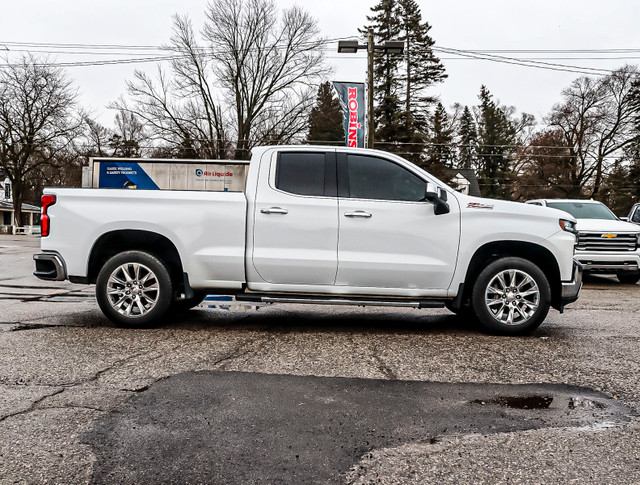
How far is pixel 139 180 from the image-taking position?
22.8 feet

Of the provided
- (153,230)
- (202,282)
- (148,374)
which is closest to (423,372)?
(148,374)

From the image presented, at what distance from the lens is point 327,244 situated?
5594mm

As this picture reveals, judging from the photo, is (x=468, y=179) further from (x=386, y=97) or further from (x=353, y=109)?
(x=353, y=109)

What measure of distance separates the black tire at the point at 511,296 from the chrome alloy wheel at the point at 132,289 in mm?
3512

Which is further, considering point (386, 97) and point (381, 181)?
point (386, 97)

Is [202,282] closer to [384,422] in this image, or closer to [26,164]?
[384,422]

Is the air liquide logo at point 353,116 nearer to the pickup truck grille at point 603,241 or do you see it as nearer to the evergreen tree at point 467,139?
the pickup truck grille at point 603,241

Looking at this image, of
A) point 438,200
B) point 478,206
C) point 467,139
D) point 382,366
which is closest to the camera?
point 382,366

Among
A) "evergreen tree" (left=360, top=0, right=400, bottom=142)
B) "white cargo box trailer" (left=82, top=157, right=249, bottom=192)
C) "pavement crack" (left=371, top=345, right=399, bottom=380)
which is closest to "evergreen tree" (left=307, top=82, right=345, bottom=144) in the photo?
"evergreen tree" (left=360, top=0, right=400, bottom=142)

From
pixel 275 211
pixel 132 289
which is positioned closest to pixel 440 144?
pixel 275 211

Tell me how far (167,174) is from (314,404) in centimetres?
453

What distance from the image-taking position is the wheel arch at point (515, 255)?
5719mm

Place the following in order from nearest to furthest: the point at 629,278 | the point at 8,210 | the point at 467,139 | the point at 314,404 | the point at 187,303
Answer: the point at 314,404, the point at 187,303, the point at 629,278, the point at 467,139, the point at 8,210

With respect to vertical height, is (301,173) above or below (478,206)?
above
